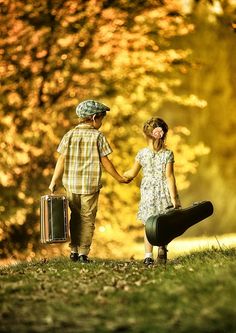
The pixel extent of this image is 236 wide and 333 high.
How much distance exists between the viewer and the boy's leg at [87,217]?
331 inches

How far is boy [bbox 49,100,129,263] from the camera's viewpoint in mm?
8383

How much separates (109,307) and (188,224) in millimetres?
2934

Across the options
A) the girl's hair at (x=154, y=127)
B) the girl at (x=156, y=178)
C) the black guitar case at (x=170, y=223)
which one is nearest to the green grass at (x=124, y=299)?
the black guitar case at (x=170, y=223)

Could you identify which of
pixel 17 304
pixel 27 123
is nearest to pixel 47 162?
pixel 27 123

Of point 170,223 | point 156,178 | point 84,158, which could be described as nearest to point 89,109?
point 84,158

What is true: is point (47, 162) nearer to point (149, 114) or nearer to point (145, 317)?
point (149, 114)

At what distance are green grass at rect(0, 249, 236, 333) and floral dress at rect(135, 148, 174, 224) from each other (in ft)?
2.96

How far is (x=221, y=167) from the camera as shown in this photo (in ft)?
43.7

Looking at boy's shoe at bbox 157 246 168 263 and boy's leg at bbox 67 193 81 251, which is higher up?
boy's leg at bbox 67 193 81 251

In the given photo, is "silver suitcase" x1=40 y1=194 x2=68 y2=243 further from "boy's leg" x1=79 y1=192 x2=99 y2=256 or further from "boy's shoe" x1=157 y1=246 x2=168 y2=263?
"boy's shoe" x1=157 y1=246 x2=168 y2=263

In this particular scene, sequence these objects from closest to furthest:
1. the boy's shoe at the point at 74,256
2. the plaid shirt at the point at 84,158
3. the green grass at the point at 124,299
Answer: the green grass at the point at 124,299 → the plaid shirt at the point at 84,158 → the boy's shoe at the point at 74,256

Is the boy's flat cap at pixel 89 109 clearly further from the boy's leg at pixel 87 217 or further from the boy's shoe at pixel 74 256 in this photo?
the boy's shoe at pixel 74 256

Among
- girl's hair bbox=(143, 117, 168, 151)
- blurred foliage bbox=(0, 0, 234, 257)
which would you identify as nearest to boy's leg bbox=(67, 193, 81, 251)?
girl's hair bbox=(143, 117, 168, 151)

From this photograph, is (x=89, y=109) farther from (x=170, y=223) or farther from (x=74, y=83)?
(x=74, y=83)
